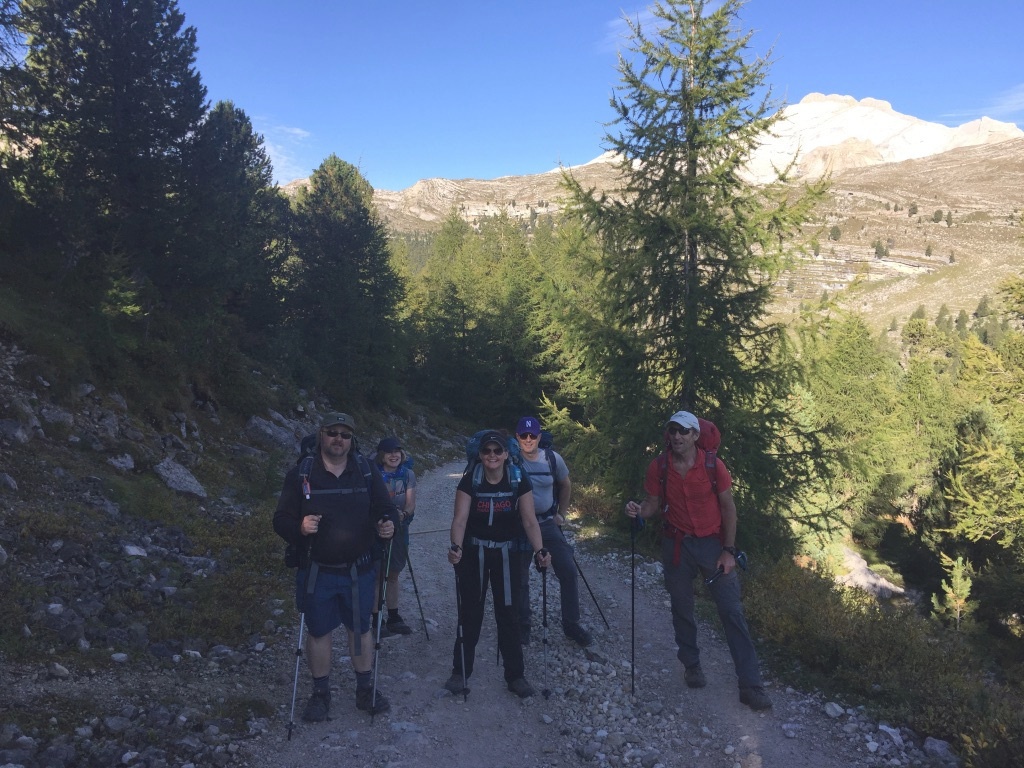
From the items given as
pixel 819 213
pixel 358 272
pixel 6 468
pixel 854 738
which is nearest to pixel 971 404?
pixel 819 213

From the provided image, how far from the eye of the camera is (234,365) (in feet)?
54.6

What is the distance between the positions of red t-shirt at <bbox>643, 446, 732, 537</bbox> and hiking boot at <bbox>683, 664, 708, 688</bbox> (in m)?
1.52

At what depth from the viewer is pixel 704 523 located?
217 inches

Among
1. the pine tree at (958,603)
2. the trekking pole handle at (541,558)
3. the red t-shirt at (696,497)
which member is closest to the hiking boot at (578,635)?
the trekking pole handle at (541,558)

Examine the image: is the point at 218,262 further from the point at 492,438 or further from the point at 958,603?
the point at 958,603

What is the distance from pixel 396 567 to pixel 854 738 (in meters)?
4.79

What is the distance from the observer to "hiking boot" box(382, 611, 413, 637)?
7098 mm

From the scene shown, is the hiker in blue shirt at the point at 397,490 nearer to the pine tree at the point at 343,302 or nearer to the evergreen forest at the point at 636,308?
the evergreen forest at the point at 636,308

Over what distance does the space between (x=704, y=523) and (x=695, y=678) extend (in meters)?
1.70

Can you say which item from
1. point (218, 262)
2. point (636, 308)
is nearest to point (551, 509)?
point (636, 308)

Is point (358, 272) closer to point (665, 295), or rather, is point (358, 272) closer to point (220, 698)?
point (665, 295)

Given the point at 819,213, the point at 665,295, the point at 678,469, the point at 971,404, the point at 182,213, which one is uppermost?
the point at 182,213

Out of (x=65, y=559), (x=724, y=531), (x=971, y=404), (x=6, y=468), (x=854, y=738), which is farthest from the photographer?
(x=971, y=404)

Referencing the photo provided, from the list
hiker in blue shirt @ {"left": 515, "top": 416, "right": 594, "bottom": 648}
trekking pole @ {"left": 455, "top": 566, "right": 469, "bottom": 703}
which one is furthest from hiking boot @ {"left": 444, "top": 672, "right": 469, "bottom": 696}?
hiker in blue shirt @ {"left": 515, "top": 416, "right": 594, "bottom": 648}
